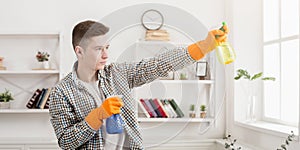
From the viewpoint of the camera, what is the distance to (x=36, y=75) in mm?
3158

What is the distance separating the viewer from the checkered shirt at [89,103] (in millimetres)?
1624

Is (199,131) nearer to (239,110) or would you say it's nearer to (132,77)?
(239,110)

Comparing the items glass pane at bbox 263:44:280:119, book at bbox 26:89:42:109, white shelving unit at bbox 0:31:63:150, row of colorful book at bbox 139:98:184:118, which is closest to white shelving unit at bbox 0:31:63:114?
white shelving unit at bbox 0:31:63:150

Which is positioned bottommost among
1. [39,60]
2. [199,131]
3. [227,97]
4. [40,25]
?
[199,131]

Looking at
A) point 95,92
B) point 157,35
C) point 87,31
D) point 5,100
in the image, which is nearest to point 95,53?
point 87,31

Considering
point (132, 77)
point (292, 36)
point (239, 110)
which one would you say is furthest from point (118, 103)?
point (239, 110)

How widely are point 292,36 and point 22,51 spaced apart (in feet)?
5.98

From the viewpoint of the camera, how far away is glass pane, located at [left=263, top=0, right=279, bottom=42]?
9.61 feet

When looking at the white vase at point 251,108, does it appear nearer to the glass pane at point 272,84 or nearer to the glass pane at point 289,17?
the glass pane at point 272,84

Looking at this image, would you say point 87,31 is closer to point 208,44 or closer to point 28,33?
point 208,44

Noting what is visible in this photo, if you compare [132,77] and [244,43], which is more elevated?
[244,43]

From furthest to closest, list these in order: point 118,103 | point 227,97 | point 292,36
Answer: point 227,97, point 292,36, point 118,103

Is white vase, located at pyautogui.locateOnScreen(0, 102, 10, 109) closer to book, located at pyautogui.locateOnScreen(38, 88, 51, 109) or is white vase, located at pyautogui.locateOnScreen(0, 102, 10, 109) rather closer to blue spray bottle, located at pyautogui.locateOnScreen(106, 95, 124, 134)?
book, located at pyautogui.locateOnScreen(38, 88, 51, 109)

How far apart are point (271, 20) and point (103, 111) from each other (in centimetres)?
186
